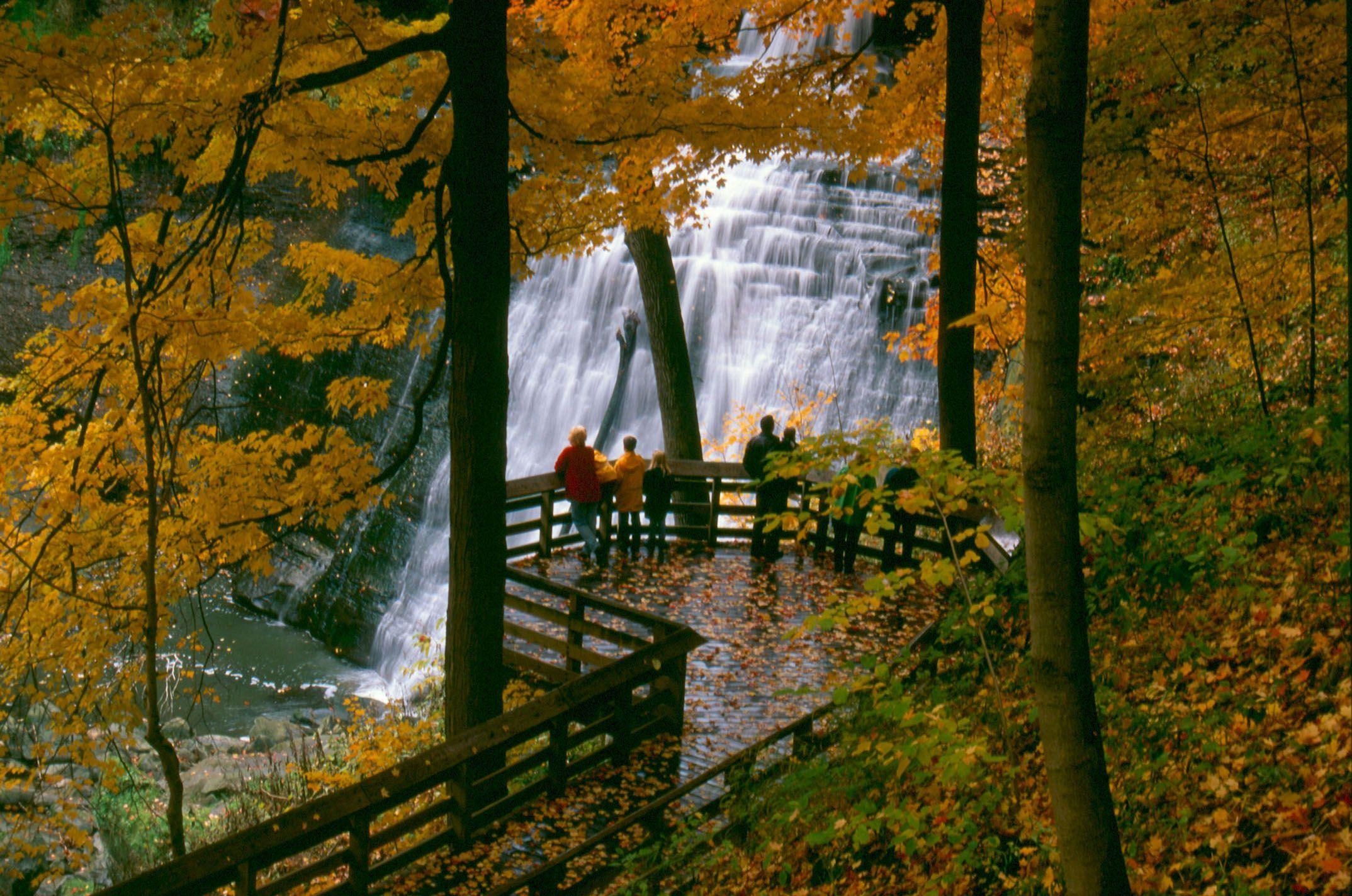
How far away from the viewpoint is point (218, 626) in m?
19.8

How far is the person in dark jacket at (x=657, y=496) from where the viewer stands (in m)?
12.1

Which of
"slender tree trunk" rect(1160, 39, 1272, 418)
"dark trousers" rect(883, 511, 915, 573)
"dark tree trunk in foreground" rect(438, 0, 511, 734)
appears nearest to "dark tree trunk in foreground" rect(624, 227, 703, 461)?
"dark trousers" rect(883, 511, 915, 573)

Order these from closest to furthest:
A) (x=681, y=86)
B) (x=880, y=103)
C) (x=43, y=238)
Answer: (x=681, y=86)
(x=880, y=103)
(x=43, y=238)

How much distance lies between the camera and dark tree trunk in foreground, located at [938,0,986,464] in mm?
9391

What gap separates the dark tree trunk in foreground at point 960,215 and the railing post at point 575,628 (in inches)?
151

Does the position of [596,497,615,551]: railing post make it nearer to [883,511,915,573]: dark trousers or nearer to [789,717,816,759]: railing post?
[883,511,915,573]: dark trousers

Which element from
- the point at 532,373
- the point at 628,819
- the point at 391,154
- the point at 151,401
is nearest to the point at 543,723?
the point at 628,819

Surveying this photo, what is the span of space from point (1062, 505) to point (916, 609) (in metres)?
7.77


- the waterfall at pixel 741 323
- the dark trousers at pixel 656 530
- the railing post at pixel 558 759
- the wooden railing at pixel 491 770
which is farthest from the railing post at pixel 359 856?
the waterfall at pixel 741 323

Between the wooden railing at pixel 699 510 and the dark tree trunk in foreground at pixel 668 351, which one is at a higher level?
the dark tree trunk in foreground at pixel 668 351

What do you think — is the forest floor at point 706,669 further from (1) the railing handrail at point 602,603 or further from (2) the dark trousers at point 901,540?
(1) the railing handrail at point 602,603

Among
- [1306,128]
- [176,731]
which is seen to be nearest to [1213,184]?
[1306,128]

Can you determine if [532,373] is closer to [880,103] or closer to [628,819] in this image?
[880,103]

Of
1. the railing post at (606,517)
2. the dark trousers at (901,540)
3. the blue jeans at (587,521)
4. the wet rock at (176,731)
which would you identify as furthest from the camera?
the wet rock at (176,731)
